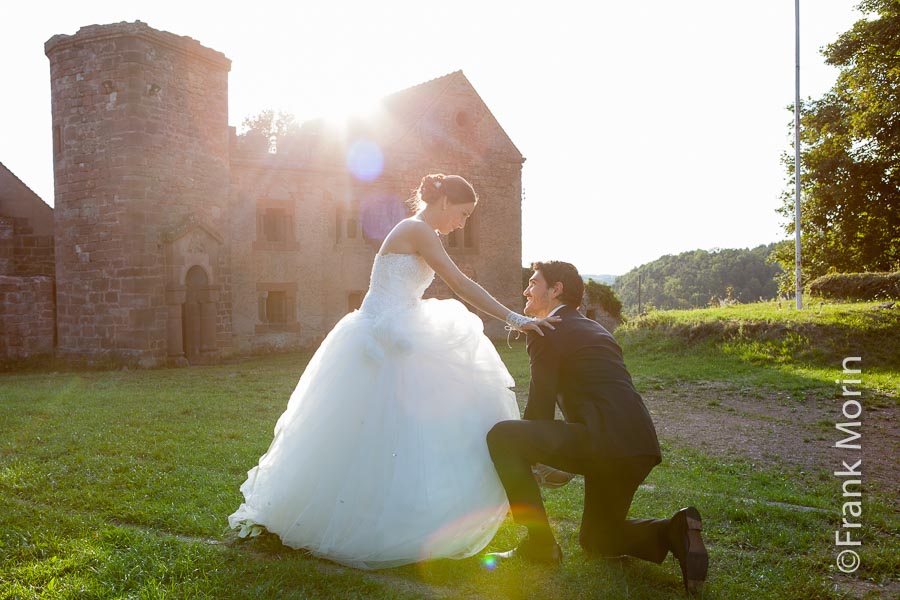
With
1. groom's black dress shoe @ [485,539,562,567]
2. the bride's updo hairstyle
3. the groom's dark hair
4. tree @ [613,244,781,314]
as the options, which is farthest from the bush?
tree @ [613,244,781,314]

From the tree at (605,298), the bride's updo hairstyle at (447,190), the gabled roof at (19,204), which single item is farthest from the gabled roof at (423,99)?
the bride's updo hairstyle at (447,190)

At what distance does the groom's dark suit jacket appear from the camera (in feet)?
12.3

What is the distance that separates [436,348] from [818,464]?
495 centimetres

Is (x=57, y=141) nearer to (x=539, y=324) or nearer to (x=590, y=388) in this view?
(x=539, y=324)

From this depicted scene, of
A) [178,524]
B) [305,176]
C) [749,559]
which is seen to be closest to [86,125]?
[305,176]

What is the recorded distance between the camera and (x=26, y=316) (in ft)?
58.3

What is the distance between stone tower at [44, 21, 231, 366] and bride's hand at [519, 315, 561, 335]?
609 inches

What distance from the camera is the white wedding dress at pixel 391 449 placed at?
3.85m

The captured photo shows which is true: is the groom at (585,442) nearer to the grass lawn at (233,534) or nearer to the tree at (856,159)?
the grass lawn at (233,534)

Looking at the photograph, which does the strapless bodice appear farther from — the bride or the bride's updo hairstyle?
the bride's updo hairstyle

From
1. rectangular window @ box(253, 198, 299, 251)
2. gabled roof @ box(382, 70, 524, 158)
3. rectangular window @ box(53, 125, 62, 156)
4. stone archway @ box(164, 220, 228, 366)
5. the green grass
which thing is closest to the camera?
the green grass

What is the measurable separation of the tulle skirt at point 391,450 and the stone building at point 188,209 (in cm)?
1455

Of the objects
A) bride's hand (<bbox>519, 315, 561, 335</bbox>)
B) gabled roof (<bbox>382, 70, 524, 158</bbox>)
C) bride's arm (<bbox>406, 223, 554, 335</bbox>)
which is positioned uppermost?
gabled roof (<bbox>382, 70, 524, 158</bbox>)

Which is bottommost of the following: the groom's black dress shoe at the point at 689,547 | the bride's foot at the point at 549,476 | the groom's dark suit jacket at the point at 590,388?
the groom's black dress shoe at the point at 689,547
